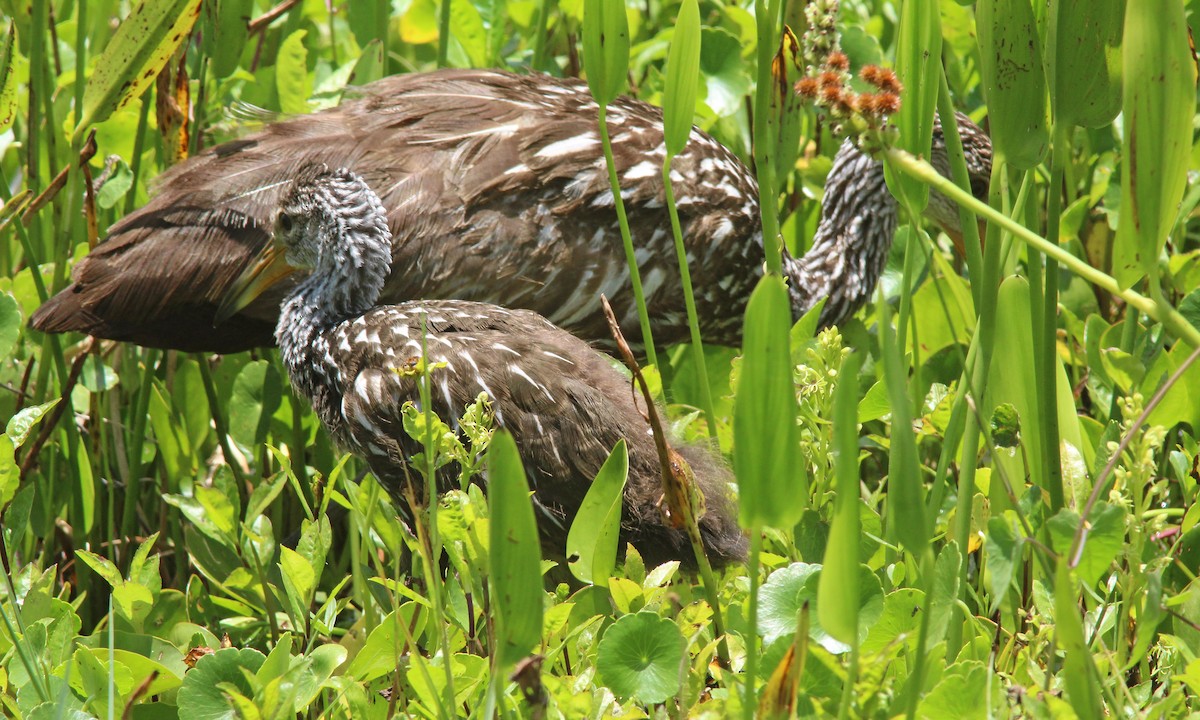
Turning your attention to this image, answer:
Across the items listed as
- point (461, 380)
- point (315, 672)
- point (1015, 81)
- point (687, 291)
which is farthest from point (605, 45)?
point (315, 672)

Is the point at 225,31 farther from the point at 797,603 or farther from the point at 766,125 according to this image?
the point at 797,603

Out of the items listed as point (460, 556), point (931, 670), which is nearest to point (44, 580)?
point (460, 556)

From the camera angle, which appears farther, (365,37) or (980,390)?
(365,37)

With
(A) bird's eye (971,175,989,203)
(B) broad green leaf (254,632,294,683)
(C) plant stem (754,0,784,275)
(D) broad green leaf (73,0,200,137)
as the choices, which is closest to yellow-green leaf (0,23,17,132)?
(D) broad green leaf (73,0,200,137)

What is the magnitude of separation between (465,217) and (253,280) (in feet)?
1.80

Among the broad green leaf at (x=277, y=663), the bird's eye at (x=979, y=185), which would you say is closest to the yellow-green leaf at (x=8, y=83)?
the broad green leaf at (x=277, y=663)

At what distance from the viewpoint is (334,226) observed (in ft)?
9.77

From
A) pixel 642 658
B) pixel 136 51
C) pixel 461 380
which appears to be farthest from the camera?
pixel 461 380

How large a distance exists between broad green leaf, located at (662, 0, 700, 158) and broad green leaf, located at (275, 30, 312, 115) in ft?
6.62

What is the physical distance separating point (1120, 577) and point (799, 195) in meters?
2.57

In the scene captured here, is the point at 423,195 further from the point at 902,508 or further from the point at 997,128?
the point at 902,508

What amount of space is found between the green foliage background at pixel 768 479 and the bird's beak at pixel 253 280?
16 cm

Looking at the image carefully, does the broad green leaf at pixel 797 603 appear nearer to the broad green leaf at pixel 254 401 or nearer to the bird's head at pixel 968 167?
the broad green leaf at pixel 254 401

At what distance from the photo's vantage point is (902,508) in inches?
56.1
